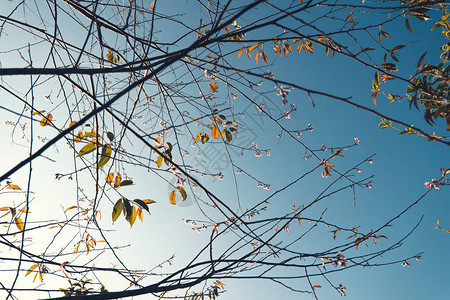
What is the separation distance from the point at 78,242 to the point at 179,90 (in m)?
1.16

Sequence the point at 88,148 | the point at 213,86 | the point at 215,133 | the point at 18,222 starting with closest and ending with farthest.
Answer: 1. the point at 88,148
2. the point at 18,222
3. the point at 215,133
4. the point at 213,86

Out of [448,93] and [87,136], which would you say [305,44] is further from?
[87,136]

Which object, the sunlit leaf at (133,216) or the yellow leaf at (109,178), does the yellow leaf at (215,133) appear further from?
the sunlit leaf at (133,216)

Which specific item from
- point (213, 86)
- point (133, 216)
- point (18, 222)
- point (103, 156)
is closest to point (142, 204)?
point (133, 216)

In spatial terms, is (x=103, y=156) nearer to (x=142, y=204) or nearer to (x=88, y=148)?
(x=88, y=148)

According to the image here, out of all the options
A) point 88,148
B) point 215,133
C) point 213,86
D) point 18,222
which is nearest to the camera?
point 88,148

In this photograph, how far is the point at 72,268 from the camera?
4.59 ft

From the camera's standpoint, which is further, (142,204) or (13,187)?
(13,187)

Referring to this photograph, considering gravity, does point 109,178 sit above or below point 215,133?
below

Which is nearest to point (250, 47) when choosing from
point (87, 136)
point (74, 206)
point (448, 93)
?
point (87, 136)

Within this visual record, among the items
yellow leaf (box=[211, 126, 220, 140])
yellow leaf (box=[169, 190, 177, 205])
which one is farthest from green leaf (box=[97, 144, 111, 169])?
yellow leaf (box=[211, 126, 220, 140])

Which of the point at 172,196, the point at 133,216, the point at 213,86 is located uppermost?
the point at 213,86

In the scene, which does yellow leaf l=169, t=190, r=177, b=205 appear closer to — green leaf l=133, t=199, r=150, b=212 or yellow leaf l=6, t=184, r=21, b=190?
green leaf l=133, t=199, r=150, b=212

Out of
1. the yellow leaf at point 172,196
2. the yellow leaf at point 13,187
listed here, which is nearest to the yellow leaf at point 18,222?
the yellow leaf at point 13,187
